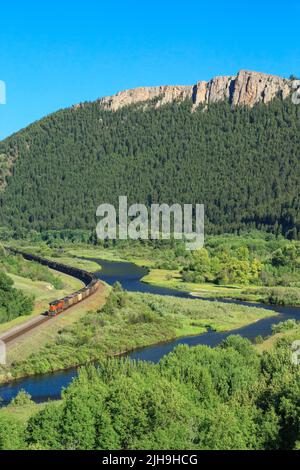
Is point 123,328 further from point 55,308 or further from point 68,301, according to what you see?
point 68,301

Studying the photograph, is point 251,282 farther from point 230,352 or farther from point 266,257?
point 230,352

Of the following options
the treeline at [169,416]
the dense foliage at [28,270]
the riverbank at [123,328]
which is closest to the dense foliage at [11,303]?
the riverbank at [123,328]

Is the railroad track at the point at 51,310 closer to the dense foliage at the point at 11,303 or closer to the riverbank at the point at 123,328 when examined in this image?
the riverbank at the point at 123,328

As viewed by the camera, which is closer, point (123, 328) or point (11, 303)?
point (123, 328)

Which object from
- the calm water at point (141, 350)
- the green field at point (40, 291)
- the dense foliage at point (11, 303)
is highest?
the dense foliage at point (11, 303)

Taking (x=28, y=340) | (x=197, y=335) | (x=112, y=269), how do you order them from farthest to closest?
(x=112, y=269), (x=197, y=335), (x=28, y=340)

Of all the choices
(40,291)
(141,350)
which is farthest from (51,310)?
(40,291)
